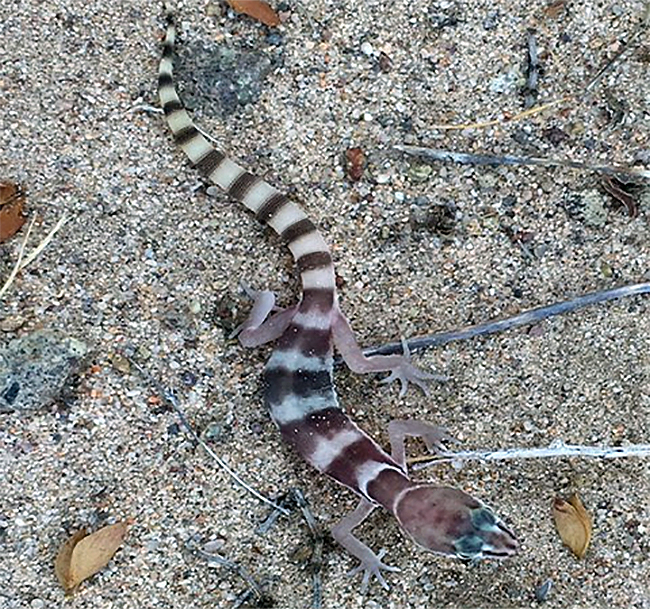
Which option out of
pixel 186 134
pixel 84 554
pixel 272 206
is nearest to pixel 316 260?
pixel 272 206

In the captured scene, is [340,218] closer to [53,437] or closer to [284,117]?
[284,117]

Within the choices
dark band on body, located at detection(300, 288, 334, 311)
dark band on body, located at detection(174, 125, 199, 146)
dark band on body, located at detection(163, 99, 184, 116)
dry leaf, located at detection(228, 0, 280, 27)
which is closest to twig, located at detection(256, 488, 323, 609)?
dark band on body, located at detection(300, 288, 334, 311)

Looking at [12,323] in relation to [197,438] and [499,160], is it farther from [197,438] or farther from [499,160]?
[499,160]

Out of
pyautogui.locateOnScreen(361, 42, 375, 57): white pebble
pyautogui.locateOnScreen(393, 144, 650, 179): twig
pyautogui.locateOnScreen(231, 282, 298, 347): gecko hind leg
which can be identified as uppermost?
pyautogui.locateOnScreen(361, 42, 375, 57): white pebble

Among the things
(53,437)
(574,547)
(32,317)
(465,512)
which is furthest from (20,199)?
(574,547)

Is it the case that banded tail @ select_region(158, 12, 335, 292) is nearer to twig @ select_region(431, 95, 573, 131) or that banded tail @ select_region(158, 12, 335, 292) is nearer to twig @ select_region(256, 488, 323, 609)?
twig @ select_region(431, 95, 573, 131)

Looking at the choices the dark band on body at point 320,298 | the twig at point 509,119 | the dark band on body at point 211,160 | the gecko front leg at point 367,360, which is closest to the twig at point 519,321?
the gecko front leg at point 367,360
